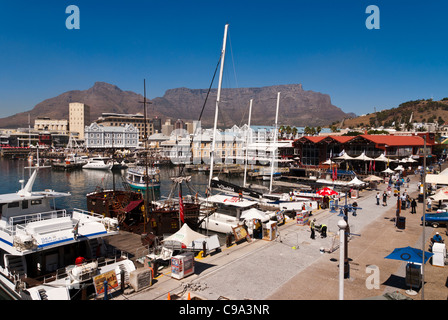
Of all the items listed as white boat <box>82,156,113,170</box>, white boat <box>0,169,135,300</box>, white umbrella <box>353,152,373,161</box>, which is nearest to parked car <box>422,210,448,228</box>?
white boat <box>0,169,135,300</box>

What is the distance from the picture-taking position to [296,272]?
14.7 metres

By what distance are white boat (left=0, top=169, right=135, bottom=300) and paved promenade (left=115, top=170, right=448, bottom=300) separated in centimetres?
288

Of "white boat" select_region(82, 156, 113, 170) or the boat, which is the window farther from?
"white boat" select_region(82, 156, 113, 170)

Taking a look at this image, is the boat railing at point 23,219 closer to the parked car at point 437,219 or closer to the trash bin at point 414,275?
the trash bin at point 414,275

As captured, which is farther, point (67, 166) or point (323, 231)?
point (67, 166)

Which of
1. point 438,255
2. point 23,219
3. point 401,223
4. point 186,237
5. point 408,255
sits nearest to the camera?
point 408,255

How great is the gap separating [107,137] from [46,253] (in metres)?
137

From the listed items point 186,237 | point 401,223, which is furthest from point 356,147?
point 186,237

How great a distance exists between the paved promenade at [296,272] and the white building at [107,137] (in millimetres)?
131677

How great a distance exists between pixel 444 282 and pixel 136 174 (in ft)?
185

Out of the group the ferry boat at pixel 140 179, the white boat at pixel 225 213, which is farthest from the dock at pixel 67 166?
the white boat at pixel 225 213

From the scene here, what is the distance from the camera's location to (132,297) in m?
12.6

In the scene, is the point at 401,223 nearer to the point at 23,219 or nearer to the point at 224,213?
the point at 224,213

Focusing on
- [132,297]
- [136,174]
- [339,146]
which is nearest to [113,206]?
[132,297]
